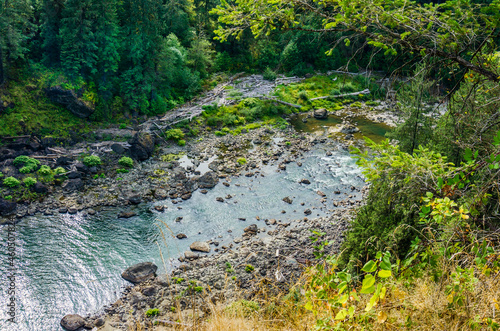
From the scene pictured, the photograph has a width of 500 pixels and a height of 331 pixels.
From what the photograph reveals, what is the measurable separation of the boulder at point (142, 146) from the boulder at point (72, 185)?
4009 mm

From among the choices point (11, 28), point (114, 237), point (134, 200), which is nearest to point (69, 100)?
point (11, 28)

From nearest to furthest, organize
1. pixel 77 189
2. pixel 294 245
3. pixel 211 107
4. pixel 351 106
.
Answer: pixel 294 245 < pixel 77 189 < pixel 211 107 < pixel 351 106

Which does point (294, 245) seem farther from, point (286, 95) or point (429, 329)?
point (286, 95)

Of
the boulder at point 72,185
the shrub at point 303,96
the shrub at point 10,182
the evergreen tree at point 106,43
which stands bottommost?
the shrub at point 303,96

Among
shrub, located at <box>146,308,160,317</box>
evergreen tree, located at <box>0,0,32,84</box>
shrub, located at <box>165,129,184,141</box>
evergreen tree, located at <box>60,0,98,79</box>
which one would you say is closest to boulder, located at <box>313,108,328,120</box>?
shrub, located at <box>165,129,184,141</box>

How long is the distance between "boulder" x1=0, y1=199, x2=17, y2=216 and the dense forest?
6.51m

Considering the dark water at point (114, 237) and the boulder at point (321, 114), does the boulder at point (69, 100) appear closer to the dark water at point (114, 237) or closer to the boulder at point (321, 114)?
the dark water at point (114, 237)

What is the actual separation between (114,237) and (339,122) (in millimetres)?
21373

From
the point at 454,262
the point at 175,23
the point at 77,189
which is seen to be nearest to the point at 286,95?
the point at 175,23

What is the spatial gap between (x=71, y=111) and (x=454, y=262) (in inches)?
1001

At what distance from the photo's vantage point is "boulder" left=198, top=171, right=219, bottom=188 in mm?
19062

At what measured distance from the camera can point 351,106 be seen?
1275 inches

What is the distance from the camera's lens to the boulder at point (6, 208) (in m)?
15.7

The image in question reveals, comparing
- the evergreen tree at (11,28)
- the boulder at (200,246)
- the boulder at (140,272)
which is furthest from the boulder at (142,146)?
the boulder at (140,272)
